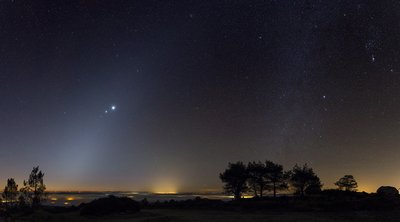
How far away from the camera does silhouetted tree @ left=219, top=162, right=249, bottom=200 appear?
230 ft

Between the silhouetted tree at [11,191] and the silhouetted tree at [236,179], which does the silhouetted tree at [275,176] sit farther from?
the silhouetted tree at [11,191]

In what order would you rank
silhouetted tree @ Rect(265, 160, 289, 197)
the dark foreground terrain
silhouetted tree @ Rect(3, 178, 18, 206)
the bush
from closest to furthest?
the dark foreground terrain → the bush → silhouetted tree @ Rect(3, 178, 18, 206) → silhouetted tree @ Rect(265, 160, 289, 197)

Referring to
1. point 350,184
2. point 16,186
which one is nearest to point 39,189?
point 16,186

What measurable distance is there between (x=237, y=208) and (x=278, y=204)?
5796mm

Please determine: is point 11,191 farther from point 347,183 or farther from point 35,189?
point 347,183

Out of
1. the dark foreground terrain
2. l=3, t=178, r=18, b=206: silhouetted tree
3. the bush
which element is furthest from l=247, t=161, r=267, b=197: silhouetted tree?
l=3, t=178, r=18, b=206: silhouetted tree

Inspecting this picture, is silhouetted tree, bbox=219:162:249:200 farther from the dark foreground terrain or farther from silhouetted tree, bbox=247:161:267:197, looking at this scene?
the dark foreground terrain

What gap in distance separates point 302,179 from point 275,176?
594 cm

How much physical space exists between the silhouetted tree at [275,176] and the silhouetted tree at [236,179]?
186 inches

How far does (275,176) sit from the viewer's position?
70.0m

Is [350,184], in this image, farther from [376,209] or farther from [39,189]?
[39,189]

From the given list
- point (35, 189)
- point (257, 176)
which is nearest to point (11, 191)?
point (35, 189)

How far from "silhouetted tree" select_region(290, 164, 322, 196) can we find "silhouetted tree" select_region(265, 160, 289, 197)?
69.0 inches

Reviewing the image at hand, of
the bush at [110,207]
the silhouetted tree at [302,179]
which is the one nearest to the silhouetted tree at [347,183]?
the silhouetted tree at [302,179]
